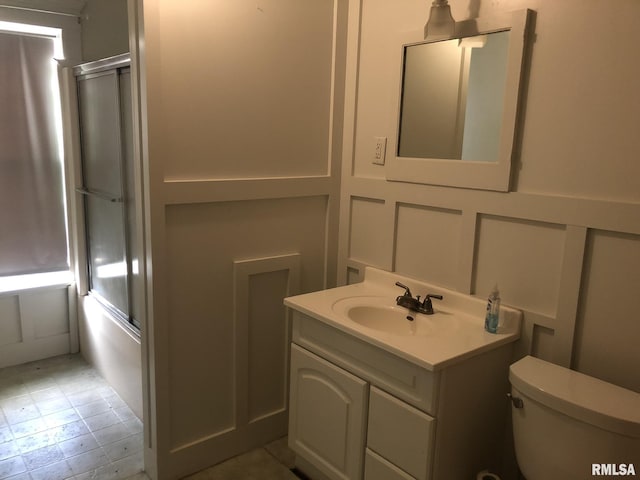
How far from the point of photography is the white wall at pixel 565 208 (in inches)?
58.6

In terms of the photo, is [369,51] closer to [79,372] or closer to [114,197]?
[114,197]

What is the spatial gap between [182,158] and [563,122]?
1312 millimetres

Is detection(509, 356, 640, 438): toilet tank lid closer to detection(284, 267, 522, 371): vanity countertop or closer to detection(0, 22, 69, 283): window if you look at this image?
detection(284, 267, 522, 371): vanity countertop

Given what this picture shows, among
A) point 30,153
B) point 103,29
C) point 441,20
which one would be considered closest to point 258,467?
point 441,20

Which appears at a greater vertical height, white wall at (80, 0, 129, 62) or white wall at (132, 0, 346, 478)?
white wall at (80, 0, 129, 62)

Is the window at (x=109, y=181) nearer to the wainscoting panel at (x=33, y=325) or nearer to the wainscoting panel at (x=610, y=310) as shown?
the wainscoting panel at (x=33, y=325)

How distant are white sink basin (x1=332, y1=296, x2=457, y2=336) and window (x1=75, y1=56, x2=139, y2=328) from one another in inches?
46.4

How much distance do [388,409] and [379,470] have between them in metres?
0.22

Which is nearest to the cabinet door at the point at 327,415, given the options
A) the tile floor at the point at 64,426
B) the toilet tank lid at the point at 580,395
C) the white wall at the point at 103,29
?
the toilet tank lid at the point at 580,395

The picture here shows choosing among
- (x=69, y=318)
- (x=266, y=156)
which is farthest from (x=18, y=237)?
(x=266, y=156)

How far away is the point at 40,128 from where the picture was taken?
9.74 ft

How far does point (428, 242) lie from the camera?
2055mm

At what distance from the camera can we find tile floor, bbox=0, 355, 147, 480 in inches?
84.8

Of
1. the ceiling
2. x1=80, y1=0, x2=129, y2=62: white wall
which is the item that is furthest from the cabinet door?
the ceiling
